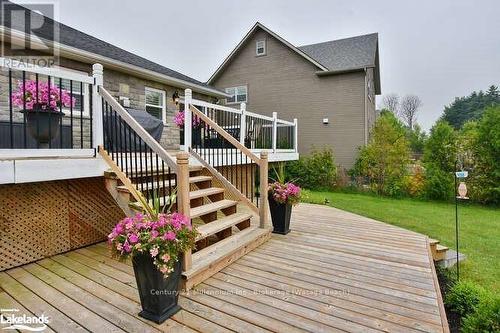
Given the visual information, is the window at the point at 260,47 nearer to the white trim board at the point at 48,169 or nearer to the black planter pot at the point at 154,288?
the white trim board at the point at 48,169

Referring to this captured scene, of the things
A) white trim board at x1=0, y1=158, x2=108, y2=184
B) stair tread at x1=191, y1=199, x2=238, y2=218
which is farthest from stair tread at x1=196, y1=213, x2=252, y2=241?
white trim board at x1=0, y1=158, x2=108, y2=184

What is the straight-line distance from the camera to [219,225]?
3.53m

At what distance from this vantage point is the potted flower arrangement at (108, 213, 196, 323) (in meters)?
2.09

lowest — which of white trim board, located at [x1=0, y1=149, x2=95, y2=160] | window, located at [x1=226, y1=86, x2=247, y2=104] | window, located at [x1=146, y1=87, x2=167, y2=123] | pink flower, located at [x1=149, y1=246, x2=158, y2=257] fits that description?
pink flower, located at [x1=149, y1=246, x2=158, y2=257]

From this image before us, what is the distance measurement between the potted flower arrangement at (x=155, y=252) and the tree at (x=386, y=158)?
10366 millimetres

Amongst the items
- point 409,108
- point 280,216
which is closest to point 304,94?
point 280,216

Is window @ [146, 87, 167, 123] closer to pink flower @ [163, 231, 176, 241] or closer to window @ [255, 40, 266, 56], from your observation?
pink flower @ [163, 231, 176, 241]

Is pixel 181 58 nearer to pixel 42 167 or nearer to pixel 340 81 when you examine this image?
pixel 340 81

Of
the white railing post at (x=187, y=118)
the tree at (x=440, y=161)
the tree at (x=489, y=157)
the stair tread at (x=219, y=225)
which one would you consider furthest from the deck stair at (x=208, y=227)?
the tree at (x=489, y=157)

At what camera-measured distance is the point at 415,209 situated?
26.8 ft

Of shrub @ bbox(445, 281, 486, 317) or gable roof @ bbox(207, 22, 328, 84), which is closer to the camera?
shrub @ bbox(445, 281, 486, 317)

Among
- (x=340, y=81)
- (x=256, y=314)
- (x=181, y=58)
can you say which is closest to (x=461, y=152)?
(x=340, y=81)

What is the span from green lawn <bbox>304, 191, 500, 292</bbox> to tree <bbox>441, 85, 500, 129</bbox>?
1558 inches

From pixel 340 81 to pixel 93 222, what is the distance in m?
11.7
